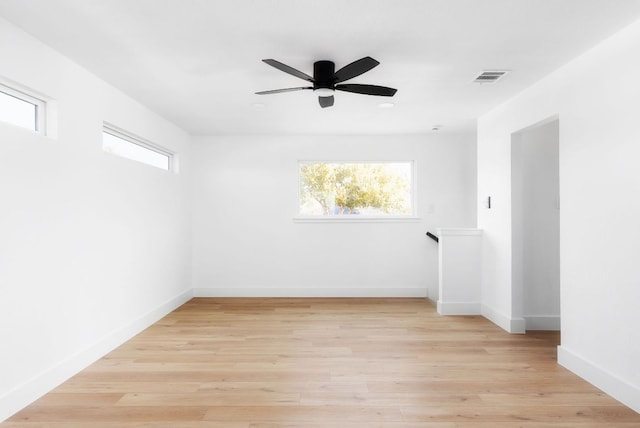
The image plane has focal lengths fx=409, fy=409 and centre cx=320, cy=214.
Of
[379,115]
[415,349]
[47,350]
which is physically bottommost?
[415,349]

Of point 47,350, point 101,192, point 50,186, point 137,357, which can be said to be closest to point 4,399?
point 47,350

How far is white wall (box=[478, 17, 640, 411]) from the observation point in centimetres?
239

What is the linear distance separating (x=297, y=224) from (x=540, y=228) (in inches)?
117

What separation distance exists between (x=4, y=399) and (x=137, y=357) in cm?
105

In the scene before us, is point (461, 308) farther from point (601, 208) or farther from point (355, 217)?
point (601, 208)

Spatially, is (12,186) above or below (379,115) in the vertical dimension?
below

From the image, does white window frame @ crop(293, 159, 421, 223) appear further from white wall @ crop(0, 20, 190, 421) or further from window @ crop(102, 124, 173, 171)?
white wall @ crop(0, 20, 190, 421)

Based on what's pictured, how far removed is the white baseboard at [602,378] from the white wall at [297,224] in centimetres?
266

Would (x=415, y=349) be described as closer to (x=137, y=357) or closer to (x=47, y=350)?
(x=137, y=357)

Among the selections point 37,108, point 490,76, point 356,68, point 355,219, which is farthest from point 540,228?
point 37,108

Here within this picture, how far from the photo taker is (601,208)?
263cm

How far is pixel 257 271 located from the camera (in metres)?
5.63

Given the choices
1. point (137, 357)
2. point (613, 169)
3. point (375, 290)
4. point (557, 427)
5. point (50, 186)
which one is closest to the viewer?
point (557, 427)

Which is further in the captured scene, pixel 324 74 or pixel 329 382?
pixel 324 74
